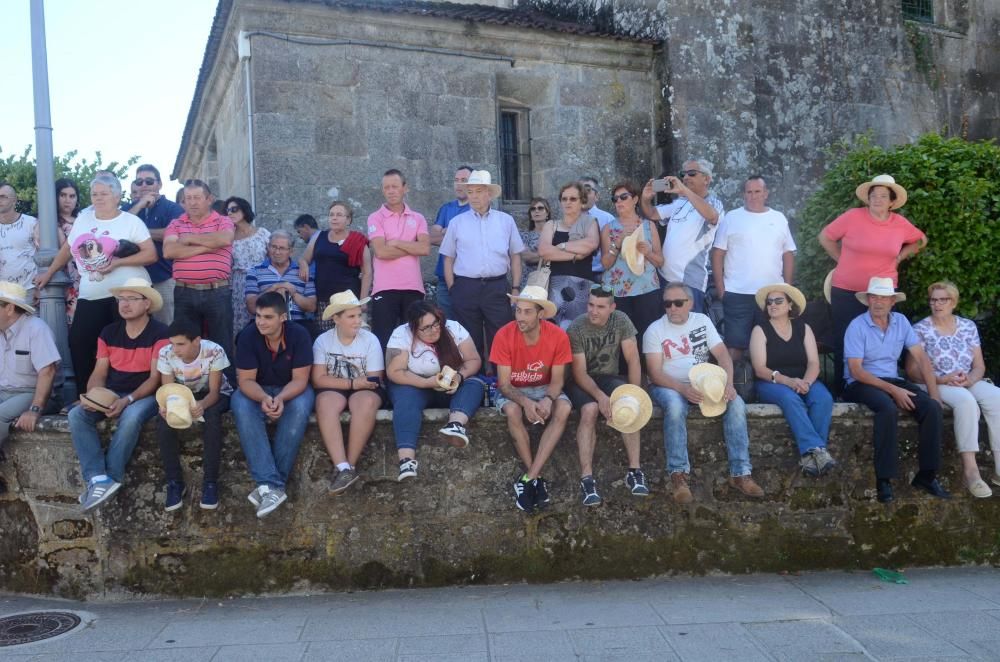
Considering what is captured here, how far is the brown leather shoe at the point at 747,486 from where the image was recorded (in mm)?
6664

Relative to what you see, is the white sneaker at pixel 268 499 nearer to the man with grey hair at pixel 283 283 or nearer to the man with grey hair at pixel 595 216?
the man with grey hair at pixel 283 283

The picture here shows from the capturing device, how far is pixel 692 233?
7.93m

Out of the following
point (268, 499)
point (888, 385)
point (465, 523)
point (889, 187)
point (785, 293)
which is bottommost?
point (465, 523)

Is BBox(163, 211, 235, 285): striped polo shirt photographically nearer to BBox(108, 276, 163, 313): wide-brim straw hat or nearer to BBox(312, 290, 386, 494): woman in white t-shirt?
BBox(108, 276, 163, 313): wide-brim straw hat

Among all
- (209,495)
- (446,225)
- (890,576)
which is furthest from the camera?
(446,225)

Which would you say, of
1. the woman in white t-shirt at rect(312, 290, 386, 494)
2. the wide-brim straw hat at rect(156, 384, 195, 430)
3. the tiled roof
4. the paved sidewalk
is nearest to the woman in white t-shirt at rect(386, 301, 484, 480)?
the woman in white t-shirt at rect(312, 290, 386, 494)

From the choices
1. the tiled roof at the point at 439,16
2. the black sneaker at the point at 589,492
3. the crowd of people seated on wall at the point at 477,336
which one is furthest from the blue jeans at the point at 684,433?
the tiled roof at the point at 439,16

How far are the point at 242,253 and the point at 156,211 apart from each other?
806 millimetres

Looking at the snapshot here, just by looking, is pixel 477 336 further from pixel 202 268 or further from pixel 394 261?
pixel 202 268

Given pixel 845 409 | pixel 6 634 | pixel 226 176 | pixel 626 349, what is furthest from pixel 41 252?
pixel 845 409

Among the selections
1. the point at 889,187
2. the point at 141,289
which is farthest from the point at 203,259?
the point at 889,187

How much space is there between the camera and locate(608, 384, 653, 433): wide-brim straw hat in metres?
6.39

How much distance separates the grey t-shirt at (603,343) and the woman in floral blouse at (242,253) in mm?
3069

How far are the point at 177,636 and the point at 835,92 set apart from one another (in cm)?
1090
